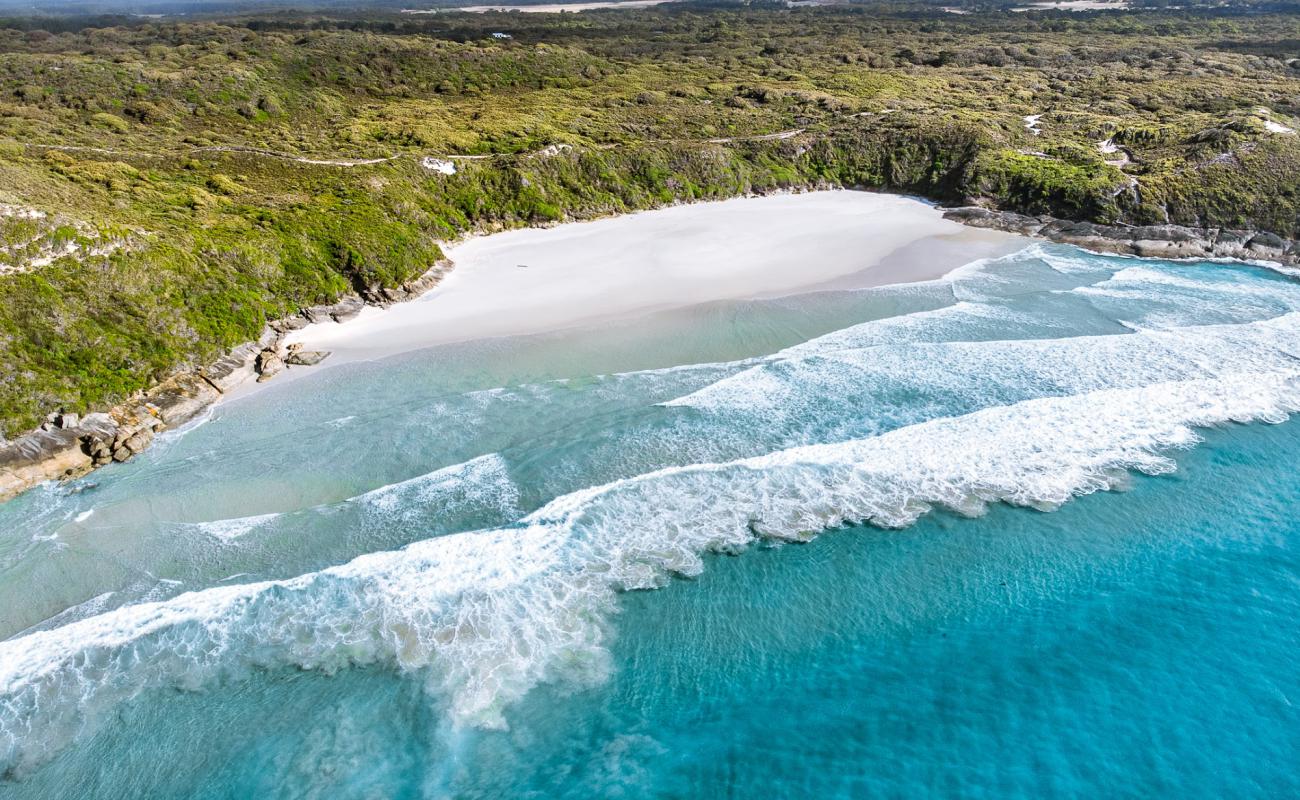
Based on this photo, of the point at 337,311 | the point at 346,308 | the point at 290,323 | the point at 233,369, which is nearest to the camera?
the point at 233,369

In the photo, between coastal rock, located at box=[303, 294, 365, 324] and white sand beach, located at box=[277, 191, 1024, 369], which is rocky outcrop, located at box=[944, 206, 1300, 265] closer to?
white sand beach, located at box=[277, 191, 1024, 369]

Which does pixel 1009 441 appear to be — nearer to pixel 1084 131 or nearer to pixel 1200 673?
pixel 1200 673

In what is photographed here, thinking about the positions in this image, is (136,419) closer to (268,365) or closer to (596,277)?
(268,365)

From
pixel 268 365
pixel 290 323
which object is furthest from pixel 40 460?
pixel 290 323

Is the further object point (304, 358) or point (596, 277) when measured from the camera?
point (596, 277)

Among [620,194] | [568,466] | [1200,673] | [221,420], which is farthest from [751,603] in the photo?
Result: [620,194]

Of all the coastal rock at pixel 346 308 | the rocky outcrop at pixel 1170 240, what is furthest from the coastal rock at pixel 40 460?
the rocky outcrop at pixel 1170 240
